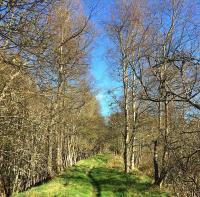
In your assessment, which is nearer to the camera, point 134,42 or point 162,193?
point 162,193

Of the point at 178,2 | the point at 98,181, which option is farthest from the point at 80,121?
Result: the point at 178,2

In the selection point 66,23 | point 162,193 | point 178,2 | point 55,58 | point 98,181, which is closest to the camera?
point 55,58

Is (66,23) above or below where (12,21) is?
above

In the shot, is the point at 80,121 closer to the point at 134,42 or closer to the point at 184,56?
the point at 134,42

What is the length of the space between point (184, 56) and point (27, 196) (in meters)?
9.35

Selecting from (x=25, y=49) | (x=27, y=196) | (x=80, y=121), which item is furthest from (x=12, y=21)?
(x=80, y=121)

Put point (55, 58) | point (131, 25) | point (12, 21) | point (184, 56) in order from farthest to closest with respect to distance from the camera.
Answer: point (131, 25)
point (184, 56)
point (55, 58)
point (12, 21)

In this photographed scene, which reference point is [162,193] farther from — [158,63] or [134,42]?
[134,42]

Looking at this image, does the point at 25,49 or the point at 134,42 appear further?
the point at 134,42

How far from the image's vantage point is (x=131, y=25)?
78.0ft

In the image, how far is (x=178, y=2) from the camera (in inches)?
721

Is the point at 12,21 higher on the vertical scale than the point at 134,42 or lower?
lower

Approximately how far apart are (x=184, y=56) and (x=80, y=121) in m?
32.0

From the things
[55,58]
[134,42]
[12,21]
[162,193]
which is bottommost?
[162,193]
